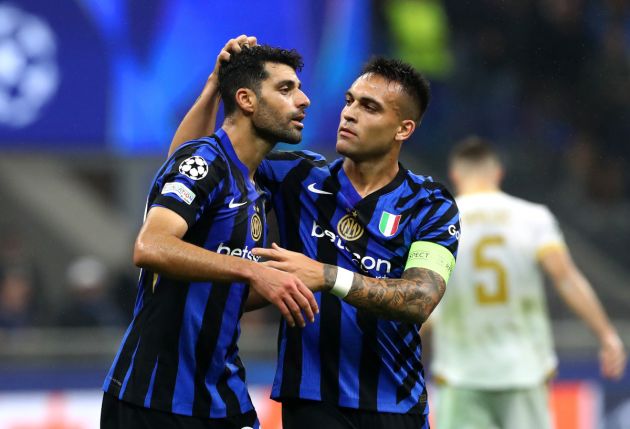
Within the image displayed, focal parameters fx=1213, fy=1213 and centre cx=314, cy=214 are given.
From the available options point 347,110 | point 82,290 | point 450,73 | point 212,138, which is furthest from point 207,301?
point 450,73

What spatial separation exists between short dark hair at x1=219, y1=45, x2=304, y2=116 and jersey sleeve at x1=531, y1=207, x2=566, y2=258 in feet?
8.93

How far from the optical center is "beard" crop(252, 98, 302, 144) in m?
4.43

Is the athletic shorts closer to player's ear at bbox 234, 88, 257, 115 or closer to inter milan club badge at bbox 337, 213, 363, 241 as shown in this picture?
inter milan club badge at bbox 337, 213, 363, 241

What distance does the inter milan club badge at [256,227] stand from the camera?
433 cm

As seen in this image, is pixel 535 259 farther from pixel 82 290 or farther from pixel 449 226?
pixel 82 290

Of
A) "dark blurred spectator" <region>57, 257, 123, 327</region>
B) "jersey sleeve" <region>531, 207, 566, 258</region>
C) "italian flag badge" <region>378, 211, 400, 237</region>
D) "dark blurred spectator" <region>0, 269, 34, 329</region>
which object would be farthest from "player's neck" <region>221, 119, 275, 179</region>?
"dark blurred spectator" <region>0, 269, 34, 329</region>

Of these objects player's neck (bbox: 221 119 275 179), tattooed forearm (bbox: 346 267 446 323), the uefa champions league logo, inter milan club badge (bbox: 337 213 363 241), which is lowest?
tattooed forearm (bbox: 346 267 446 323)

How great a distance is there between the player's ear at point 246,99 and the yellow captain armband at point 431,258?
31.5 inches

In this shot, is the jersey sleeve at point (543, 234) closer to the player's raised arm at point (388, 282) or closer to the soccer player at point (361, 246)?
the soccer player at point (361, 246)

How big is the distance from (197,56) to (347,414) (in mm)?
5795

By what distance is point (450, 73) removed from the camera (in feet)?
40.0

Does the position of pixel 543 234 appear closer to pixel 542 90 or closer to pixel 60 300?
pixel 542 90

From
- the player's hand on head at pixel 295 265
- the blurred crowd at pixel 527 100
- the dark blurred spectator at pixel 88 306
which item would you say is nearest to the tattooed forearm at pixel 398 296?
the player's hand on head at pixel 295 265

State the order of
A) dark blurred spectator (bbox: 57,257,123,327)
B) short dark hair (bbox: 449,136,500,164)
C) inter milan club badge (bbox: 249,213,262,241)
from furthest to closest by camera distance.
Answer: dark blurred spectator (bbox: 57,257,123,327)
short dark hair (bbox: 449,136,500,164)
inter milan club badge (bbox: 249,213,262,241)
